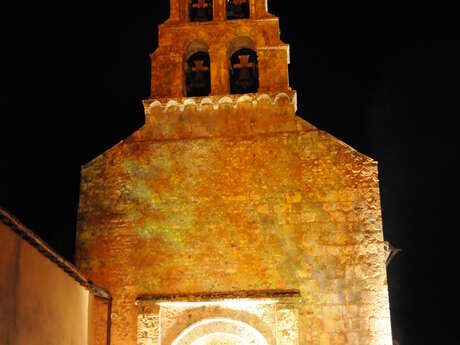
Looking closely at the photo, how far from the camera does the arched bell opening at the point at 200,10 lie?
14195mm

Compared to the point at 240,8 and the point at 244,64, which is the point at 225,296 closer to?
the point at 244,64

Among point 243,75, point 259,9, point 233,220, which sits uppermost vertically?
point 259,9

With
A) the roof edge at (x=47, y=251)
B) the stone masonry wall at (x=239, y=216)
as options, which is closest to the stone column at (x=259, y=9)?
the stone masonry wall at (x=239, y=216)

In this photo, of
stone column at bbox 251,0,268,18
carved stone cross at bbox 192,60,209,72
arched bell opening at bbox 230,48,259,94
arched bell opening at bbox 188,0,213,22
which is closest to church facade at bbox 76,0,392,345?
stone column at bbox 251,0,268,18

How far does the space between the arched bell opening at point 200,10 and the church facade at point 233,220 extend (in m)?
0.89

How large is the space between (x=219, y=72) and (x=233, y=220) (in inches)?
113

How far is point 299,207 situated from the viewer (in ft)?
39.7

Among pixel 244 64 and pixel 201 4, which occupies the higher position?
pixel 201 4

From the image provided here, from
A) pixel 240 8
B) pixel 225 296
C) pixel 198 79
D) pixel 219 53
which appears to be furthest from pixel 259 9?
pixel 225 296

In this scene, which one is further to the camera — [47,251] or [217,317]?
[217,317]

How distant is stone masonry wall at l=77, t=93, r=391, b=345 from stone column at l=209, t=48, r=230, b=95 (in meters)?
0.29

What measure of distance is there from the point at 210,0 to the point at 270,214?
4.76 meters

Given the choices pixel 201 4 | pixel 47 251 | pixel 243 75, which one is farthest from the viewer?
pixel 201 4

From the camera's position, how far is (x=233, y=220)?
12.1 m
